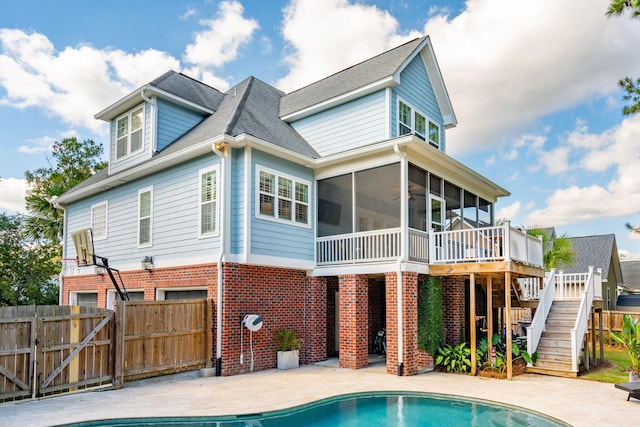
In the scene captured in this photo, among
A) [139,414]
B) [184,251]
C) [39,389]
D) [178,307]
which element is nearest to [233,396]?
[139,414]

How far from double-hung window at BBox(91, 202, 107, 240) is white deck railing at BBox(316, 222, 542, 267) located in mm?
7594

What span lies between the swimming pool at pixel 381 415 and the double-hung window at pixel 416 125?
762 centimetres

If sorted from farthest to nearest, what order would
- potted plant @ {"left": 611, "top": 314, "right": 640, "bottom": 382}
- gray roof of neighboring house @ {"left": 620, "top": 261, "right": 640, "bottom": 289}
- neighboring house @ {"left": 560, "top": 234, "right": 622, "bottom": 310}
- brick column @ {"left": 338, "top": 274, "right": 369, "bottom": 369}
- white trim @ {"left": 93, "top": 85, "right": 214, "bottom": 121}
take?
gray roof of neighboring house @ {"left": 620, "top": 261, "right": 640, "bottom": 289}
neighboring house @ {"left": 560, "top": 234, "right": 622, "bottom": 310}
white trim @ {"left": 93, "top": 85, "right": 214, "bottom": 121}
brick column @ {"left": 338, "top": 274, "right": 369, "bottom": 369}
potted plant @ {"left": 611, "top": 314, "right": 640, "bottom": 382}

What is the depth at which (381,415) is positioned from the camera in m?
7.73

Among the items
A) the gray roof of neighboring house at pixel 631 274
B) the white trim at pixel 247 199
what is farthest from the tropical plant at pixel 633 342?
the gray roof of neighboring house at pixel 631 274

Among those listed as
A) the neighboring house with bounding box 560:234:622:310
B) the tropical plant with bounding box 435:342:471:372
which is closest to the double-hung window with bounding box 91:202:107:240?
the tropical plant with bounding box 435:342:471:372

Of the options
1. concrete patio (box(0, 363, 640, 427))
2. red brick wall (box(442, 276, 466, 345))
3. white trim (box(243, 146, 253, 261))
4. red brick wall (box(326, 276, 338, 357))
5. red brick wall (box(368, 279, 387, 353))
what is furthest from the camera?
red brick wall (box(368, 279, 387, 353))

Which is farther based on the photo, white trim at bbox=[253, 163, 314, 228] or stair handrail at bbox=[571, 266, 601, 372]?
→ white trim at bbox=[253, 163, 314, 228]

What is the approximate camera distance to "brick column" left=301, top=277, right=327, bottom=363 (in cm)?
1267

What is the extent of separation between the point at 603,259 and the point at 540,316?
24.8 meters

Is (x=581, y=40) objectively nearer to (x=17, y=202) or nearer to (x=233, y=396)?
(x=233, y=396)

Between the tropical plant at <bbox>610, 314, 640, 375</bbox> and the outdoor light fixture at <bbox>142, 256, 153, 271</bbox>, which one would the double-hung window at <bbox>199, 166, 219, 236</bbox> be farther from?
the tropical plant at <bbox>610, 314, 640, 375</bbox>

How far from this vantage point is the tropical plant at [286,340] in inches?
470

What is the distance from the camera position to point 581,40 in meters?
12.9
